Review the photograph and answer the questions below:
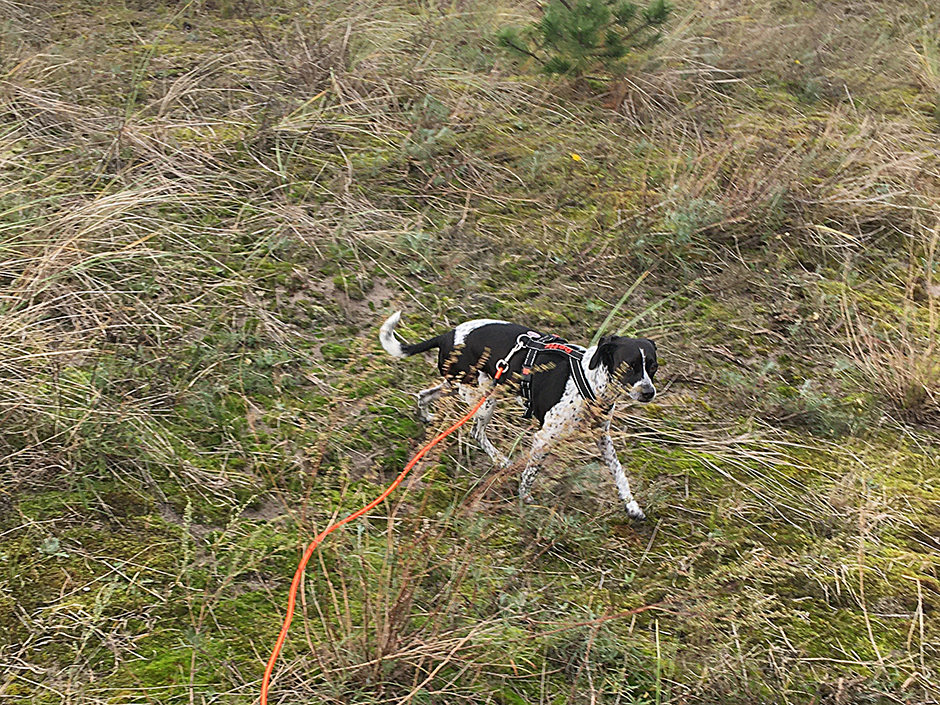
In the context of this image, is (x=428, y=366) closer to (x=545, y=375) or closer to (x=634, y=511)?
(x=545, y=375)

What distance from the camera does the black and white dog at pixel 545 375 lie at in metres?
3.00

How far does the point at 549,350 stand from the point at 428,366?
838mm

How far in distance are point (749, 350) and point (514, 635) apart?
2.33m

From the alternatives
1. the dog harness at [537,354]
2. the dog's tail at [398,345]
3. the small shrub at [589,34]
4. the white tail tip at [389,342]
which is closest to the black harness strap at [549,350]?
the dog harness at [537,354]

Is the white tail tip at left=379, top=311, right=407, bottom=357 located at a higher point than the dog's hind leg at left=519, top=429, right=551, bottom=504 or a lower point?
higher

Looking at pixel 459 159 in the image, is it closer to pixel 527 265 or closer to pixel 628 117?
pixel 527 265

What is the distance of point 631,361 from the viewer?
2.97m

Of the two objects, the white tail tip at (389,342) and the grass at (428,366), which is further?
the white tail tip at (389,342)

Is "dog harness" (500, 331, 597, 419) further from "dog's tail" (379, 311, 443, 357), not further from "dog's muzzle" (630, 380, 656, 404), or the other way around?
"dog's tail" (379, 311, 443, 357)

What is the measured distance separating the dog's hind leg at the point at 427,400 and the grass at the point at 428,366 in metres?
0.08

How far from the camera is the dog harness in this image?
3133 millimetres

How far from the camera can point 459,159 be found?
204 inches

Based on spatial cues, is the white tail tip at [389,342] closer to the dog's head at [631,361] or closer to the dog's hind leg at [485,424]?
the dog's hind leg at [485,424]

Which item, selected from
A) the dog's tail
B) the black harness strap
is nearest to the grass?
the black harness strap
